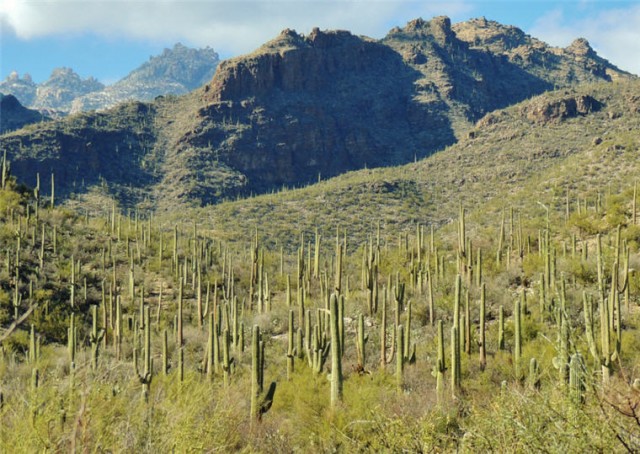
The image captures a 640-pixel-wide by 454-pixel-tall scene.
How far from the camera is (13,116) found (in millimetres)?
117375

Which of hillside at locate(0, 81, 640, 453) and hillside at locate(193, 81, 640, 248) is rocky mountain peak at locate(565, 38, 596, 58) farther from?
hillside at locate(0, 81, 640, 453)

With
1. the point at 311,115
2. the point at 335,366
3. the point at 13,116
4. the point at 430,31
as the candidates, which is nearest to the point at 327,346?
the point at 335,366

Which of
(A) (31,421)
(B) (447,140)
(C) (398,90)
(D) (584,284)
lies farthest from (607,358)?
(C) (398,90)

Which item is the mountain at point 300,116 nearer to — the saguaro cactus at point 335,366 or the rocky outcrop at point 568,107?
the rocky outcrop at point 568,107

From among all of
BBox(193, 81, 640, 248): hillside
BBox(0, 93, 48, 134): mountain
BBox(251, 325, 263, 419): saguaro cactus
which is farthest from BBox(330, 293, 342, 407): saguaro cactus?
BBox(0, 93, 48, 134): mountain

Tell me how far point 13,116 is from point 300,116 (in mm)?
59447

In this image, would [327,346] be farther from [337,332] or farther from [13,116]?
[13,116]

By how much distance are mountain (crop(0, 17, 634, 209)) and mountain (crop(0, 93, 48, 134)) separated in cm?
2628

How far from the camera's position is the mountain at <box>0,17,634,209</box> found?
277ft

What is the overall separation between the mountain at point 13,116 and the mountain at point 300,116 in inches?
1035

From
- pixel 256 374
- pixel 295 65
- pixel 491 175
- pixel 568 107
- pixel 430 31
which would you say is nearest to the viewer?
pixel 256 374

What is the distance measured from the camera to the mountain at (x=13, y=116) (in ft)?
366

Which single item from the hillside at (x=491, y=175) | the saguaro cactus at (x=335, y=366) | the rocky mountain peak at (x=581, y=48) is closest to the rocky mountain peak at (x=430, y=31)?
the rocky mountain peak at (x=581, y=48)

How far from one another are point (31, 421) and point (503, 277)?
20.7m
